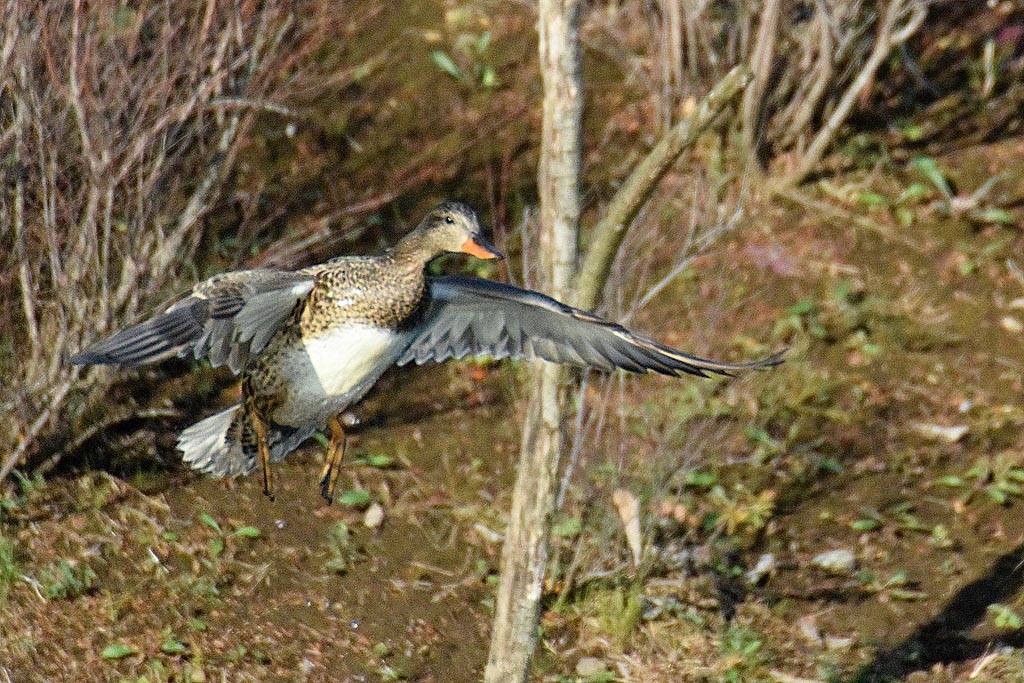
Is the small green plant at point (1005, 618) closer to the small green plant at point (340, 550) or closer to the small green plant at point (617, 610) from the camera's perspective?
the small green plant at point (617, 610)

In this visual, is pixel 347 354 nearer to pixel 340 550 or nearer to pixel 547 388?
pixel 547 388

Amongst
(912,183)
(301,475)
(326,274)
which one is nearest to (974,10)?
(912,183)

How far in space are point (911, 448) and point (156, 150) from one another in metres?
3.48

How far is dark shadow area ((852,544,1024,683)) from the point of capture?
15.9 feet

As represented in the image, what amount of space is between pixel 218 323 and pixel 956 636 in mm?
3149

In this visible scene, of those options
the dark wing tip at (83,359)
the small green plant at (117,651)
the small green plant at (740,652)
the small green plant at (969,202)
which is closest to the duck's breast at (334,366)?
the dark wing tip at (83,359)

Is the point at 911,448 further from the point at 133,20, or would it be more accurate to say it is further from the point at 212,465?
the point at 133,20

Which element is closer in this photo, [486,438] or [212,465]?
[212,465]

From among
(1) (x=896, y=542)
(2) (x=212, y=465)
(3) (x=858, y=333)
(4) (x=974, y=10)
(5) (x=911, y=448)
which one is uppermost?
(4) (x=974, y=10)

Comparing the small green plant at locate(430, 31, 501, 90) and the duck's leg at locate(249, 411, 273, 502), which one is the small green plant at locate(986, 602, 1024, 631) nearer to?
the duck's leg at locate(249, 411, 273, 502)

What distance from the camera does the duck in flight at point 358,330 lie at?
3330 millimetres

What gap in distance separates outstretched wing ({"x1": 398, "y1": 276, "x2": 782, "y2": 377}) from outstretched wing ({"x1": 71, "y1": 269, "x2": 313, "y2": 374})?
0.40 metres

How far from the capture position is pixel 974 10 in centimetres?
776

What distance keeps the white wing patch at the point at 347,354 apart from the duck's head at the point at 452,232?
0.89 feet
